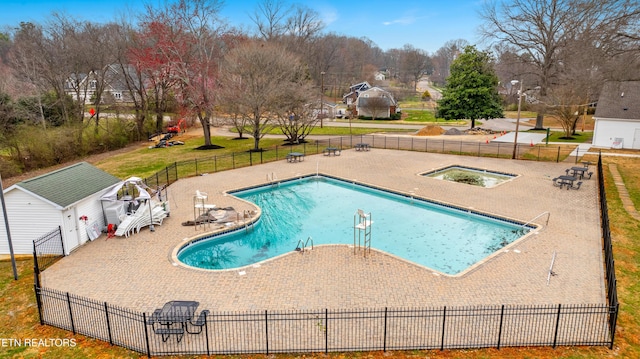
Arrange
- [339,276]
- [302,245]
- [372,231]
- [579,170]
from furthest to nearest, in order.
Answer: [579,170]
[372,231]
[302,245]
[339,276]

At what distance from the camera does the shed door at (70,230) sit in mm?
14477

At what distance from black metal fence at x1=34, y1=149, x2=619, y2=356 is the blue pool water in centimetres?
429

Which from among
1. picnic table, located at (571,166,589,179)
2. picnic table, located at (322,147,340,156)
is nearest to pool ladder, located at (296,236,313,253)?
picnic table, located at (322,147,340,156)

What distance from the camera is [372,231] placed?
17.6 meters

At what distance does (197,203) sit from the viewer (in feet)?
66.4

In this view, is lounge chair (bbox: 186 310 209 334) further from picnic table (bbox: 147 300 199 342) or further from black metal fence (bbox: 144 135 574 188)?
black metal fence (bbox: 144 135 574 188)

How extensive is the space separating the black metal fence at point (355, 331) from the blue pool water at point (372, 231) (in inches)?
168

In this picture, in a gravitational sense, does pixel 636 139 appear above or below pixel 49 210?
above

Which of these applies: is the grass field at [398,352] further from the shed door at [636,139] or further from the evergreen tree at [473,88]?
the evergreen tree at [473,88]

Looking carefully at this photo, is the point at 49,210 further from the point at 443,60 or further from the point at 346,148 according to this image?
the point at 443,60

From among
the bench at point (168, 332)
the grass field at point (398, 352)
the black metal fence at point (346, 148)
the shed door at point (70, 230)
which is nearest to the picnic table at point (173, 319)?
the bench at point (168, 332)

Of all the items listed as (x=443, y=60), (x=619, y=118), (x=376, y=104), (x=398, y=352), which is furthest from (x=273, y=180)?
(x=443, y=60)

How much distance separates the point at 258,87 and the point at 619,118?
3027 cm

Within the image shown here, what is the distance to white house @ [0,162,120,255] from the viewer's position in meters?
14.1
